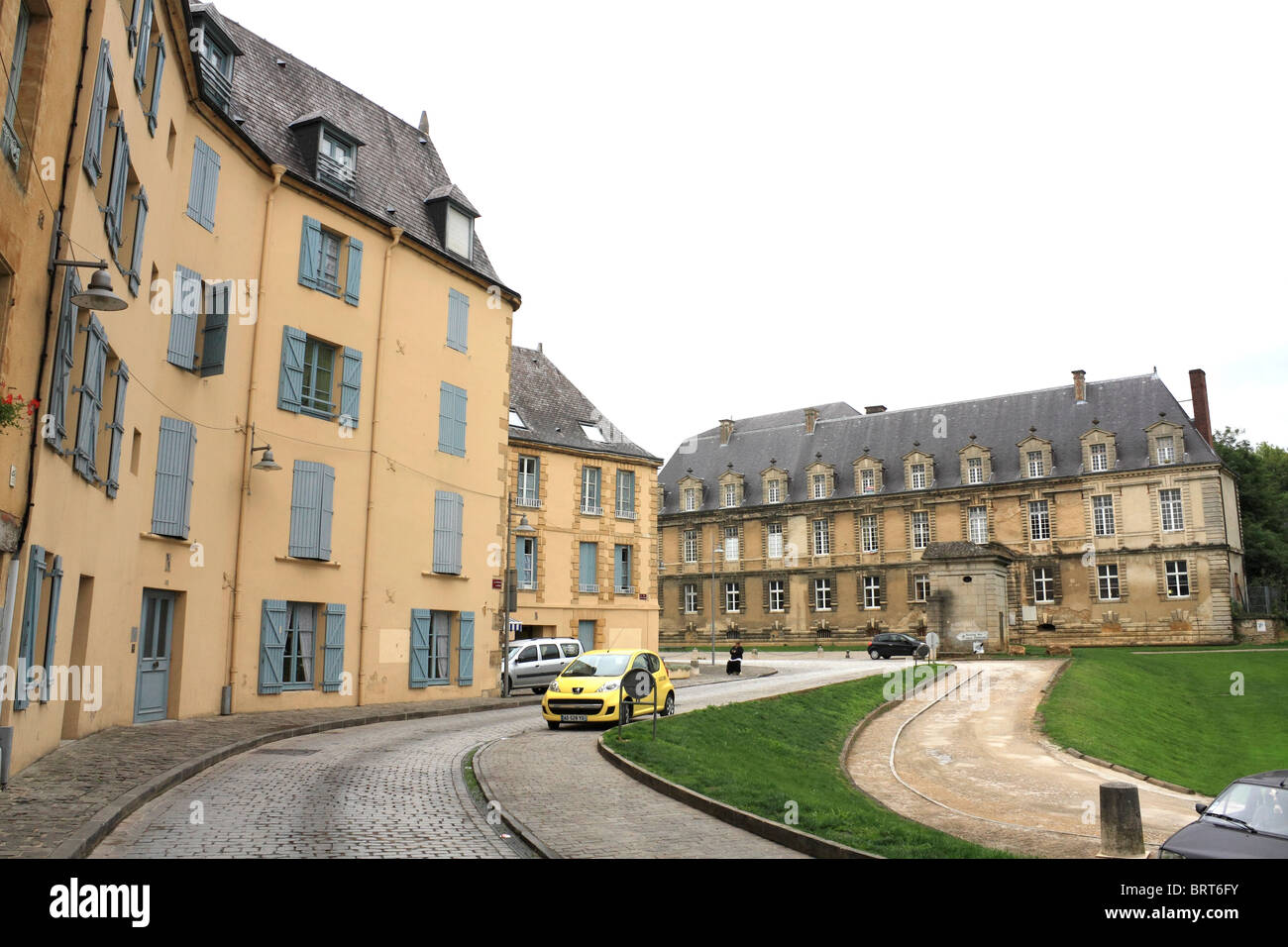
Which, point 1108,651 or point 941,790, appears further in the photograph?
point 1108,651

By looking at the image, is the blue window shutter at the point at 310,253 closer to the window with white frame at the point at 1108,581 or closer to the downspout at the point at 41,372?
the downspout at the point at 41,372

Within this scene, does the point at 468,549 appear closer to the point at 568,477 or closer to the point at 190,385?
the point at 190,385

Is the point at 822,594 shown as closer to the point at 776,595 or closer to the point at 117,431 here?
the point at 776,595

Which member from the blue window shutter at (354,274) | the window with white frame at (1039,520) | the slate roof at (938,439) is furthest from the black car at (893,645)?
the blue window shutter at (354,274)

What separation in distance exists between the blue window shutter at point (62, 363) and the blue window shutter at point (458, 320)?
45.9 feet

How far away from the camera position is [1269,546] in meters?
58.3

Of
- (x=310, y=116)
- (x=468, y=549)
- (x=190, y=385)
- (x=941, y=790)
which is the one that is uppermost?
(x=310, y=116)

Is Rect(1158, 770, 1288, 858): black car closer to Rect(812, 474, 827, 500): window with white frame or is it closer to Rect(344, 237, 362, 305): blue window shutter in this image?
Rect(344, 237, 362, 305): blue window shutter

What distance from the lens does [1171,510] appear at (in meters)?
54.4

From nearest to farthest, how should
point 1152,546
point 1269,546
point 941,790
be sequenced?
point 941,790
point 1152,546
point 1269,546

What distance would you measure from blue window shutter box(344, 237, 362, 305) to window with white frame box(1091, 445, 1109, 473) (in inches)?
1871

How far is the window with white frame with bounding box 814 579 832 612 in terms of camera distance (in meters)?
65.8
